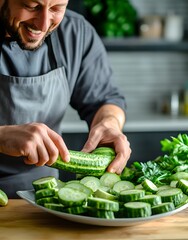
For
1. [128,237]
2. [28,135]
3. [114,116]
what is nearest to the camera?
[128,237]

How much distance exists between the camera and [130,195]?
5.78ft

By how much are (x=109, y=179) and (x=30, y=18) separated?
2.16ft

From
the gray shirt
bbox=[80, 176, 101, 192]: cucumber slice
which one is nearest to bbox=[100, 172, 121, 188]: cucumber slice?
bbox=[80, 176, 101, 192]: cucumber slice

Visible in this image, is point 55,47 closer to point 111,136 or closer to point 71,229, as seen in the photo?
point 111,136

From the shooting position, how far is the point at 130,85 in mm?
4820

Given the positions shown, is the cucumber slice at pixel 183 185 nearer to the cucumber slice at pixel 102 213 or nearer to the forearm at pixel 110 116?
Answer: the cucumber slice at pixel 102 213

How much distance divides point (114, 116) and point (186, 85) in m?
2.18

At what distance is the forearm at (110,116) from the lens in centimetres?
248

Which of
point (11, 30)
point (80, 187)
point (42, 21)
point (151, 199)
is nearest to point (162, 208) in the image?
point (151, 199)

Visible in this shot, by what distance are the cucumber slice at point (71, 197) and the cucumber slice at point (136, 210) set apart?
0.43ft

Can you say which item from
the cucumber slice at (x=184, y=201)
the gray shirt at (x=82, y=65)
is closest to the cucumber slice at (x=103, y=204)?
the cucumber slice at (x=184, y=201)

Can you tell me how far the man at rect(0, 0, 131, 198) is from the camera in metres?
1.97

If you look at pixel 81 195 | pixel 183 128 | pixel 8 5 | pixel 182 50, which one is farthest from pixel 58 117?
pixel 182 50

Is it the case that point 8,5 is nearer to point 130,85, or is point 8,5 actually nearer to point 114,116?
point 114,116
